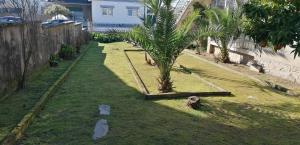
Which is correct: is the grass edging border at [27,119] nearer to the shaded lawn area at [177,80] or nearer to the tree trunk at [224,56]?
the shaded lawn area at [177,80]

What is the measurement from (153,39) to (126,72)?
3.48 m

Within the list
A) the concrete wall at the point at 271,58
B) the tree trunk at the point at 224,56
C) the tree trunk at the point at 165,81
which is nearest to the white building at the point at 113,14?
the tree trunk at the point at 224,56

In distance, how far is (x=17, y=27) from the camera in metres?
8.16

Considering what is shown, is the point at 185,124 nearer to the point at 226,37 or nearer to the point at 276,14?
the point at 276,14

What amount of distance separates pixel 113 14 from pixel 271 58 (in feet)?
105

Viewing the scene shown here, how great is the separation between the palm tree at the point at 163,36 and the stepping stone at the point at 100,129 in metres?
2.76

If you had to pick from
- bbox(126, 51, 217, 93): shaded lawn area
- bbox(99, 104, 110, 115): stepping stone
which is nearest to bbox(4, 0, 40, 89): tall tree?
bbox(99, 104, 110, 115): stepping stone

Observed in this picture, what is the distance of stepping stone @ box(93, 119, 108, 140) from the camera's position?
5.29m

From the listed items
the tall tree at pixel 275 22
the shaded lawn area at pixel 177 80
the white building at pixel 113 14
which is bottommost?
the shaded lawn area at pixel 177 80

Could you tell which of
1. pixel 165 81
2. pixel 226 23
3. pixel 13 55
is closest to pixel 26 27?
pixel 13 55

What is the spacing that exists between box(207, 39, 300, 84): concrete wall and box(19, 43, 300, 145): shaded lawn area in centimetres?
217

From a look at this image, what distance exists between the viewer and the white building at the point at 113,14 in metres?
41.1

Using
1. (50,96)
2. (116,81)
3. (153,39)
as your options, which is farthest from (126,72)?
(50,96)

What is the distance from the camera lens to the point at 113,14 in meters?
42.0
